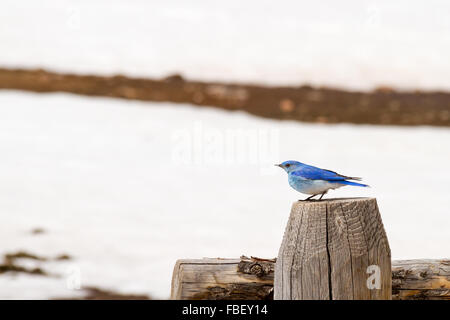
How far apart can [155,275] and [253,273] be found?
13.3 ft

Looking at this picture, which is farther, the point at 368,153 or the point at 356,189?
the point at 368,153

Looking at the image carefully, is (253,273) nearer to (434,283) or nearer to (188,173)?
(434,283)

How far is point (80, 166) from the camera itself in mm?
10219

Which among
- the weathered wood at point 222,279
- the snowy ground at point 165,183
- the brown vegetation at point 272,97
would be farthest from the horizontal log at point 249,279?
the brown vegetation at point 272,97

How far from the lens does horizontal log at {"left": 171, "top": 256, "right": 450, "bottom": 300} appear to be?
2979mm

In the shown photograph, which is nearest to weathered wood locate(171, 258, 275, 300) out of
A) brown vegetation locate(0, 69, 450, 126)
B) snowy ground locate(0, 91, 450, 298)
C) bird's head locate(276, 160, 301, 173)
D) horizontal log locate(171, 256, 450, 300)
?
horizontal log locate(171, 256, 450, 300)

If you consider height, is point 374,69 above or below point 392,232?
above

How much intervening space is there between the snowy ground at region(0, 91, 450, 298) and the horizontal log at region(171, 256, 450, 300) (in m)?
3.51

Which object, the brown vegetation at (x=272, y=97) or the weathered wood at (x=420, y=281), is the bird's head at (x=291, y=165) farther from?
the brown vegetation at (x=272, y=97)

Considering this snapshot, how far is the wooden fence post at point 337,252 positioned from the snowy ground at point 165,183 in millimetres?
4147

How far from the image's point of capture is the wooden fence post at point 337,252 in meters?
2.49

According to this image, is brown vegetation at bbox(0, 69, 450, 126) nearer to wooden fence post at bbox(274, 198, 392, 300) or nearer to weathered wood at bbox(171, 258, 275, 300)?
weathered wood at bbox(171, 258, 275, 300)
